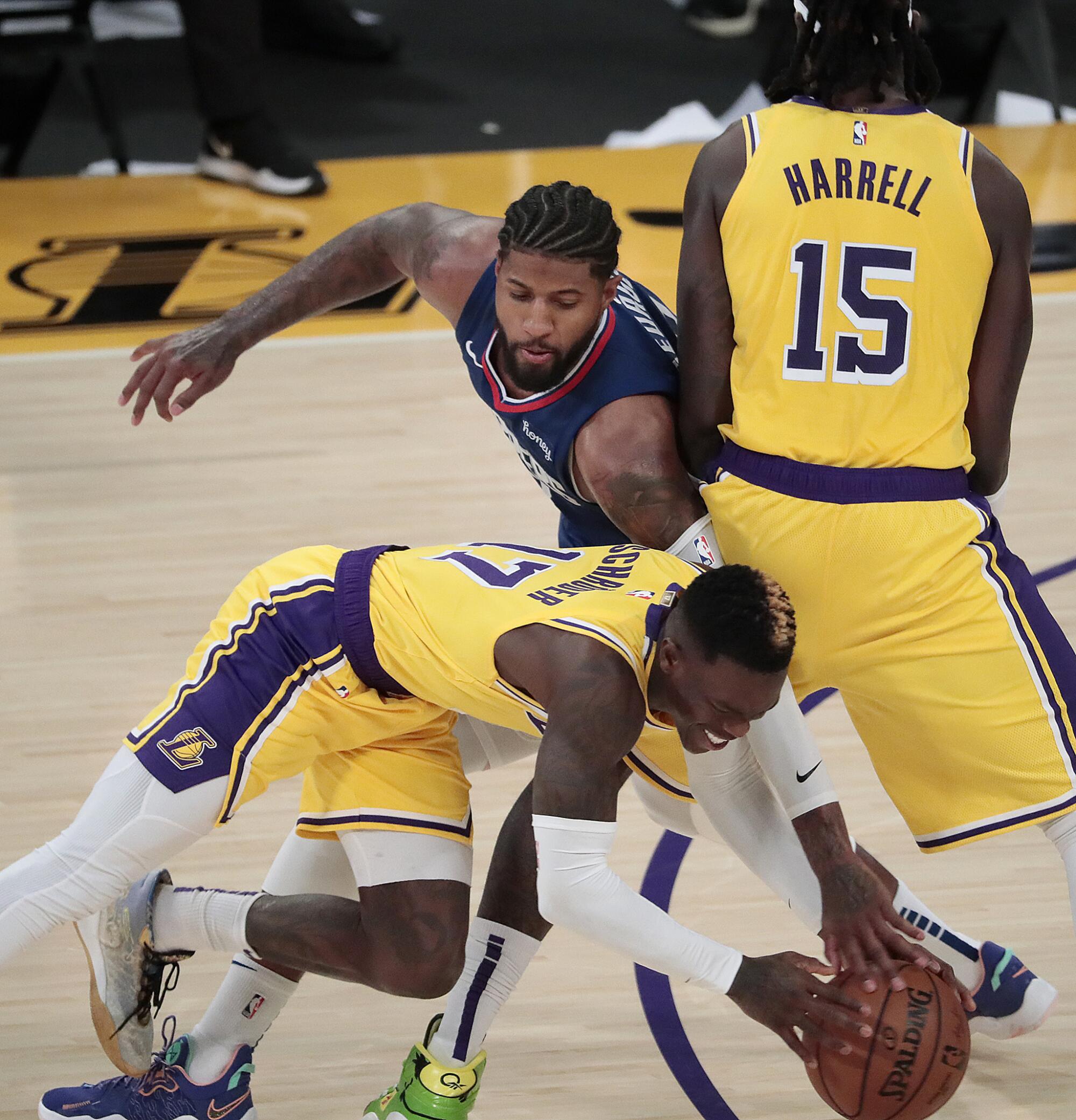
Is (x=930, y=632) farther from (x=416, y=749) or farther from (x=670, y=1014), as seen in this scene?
(x=670, y=1014)

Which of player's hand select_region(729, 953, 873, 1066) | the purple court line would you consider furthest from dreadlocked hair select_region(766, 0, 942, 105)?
the purple court line

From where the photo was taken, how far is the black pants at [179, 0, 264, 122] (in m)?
7.77

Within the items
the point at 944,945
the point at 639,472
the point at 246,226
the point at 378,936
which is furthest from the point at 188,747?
the point at 246,226

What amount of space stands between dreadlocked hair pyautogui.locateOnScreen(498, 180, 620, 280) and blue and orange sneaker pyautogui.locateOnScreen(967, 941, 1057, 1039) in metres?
1.56

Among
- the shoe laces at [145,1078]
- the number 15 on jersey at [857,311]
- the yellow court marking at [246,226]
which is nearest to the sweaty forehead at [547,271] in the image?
the number 15 on jersey at [857,311]

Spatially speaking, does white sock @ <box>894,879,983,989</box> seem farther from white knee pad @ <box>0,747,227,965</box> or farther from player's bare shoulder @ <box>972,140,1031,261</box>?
white knee pad @ <box>0,747,227,965</box>

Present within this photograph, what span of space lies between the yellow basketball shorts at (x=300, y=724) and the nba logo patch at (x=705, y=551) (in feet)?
1.85

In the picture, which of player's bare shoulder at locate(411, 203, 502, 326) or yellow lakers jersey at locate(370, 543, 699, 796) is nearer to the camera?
yellow lakers jersey at locate(370, 543, 699, 796)

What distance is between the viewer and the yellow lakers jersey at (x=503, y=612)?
8.87 feet

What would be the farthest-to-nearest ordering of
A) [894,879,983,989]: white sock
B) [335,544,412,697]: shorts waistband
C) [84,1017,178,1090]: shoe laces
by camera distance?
[894,879,983,989]: white sock < [84,1017,178,1090]: shoe laces < [335,544,412,697]: shorts waistband

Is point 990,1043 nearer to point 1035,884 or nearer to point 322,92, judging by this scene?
point 1035,884

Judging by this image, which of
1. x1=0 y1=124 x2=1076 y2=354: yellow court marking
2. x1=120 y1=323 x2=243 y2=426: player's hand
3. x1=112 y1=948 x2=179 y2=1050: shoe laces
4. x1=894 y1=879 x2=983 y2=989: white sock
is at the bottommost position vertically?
x1=0 y1=124 x2=1076 y2=354: yellow court marking

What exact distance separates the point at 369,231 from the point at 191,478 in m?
2.39

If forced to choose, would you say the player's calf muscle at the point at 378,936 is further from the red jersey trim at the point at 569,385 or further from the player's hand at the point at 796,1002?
the red jersey trim at the point at 569,385
